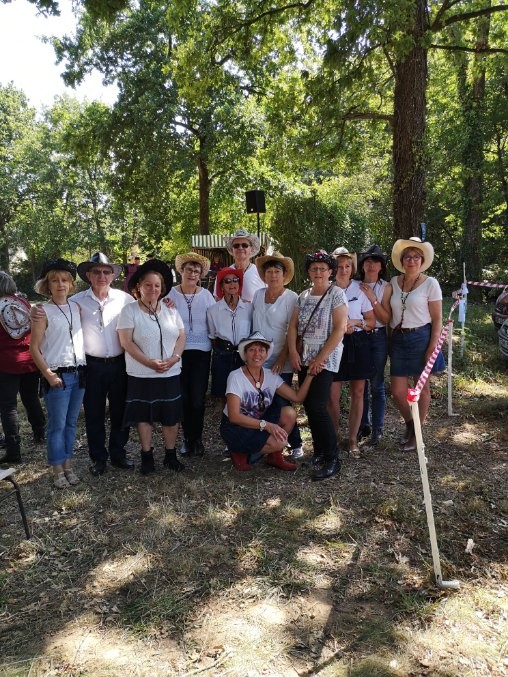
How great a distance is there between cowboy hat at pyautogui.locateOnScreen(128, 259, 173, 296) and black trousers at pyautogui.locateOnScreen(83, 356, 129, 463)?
0.68m

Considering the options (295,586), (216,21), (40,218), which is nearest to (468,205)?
(216,21)

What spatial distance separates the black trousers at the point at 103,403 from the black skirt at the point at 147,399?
0.62 ft

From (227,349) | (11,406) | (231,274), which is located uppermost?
(231,274)

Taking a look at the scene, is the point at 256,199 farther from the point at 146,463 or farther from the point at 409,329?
the point at 146,463

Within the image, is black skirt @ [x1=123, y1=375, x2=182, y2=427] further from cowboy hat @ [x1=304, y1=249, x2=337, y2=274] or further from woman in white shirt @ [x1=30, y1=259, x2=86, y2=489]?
cowboy hat @ [x1=304, y1=249, x2=337, y2=274]

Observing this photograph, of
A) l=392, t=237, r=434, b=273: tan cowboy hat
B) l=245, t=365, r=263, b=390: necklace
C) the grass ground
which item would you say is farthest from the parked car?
l=245, t=365, r=263, b=390: necklace

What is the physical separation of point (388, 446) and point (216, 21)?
6.80 metres

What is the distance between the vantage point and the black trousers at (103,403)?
4078 millimetres

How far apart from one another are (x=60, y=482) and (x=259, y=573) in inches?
79.3

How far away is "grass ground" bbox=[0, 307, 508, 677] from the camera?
2279 mm

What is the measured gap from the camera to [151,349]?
3932 millimetres

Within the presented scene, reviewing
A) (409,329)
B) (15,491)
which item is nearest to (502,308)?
(409,329)

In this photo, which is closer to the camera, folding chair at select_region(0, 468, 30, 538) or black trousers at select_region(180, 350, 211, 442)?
folding chair at select_region(0, 468, 30, 538)

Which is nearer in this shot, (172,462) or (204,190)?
(172,462)
